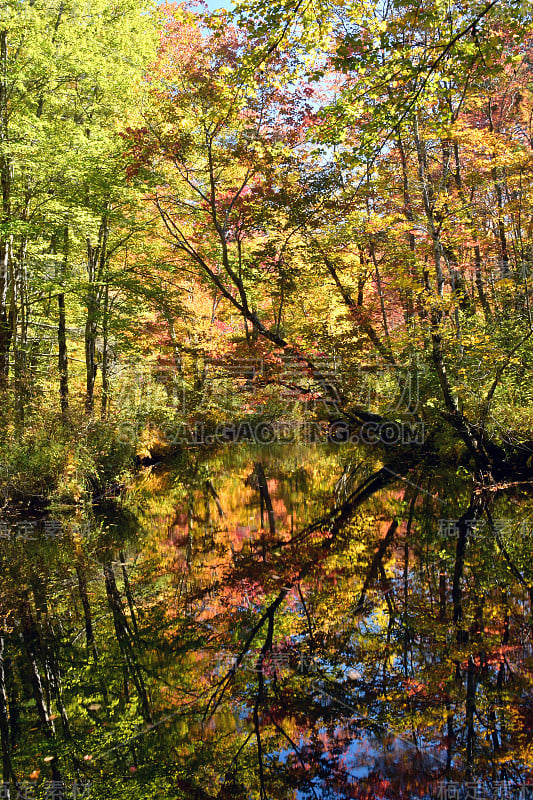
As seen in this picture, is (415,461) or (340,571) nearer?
(340,571)

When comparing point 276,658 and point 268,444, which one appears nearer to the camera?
point 276,658

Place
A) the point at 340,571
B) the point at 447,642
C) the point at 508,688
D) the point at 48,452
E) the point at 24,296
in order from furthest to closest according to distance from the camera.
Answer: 1. the point at 24,296
2. the point at 48,452
3. the point at 340,571
4. the point at 447,642
5. the point at 508,688

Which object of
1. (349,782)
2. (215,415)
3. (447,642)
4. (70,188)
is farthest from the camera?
(215,415)

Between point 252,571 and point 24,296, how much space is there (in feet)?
32.7

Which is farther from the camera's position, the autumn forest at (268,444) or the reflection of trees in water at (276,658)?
the autumn forest at (268,444)

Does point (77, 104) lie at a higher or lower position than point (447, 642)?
higher

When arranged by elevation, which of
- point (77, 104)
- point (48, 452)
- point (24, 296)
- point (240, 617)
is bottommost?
point (240, 617)

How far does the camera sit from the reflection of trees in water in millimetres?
2961

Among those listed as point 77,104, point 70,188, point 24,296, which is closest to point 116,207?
point 70,188

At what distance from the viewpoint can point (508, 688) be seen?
339cm

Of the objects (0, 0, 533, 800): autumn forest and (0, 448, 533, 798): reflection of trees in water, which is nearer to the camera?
(0, 448, 533, 798): reflection of trees in water

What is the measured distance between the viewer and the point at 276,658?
401 centimetres

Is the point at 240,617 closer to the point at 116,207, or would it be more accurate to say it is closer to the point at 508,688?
the point at 508,688

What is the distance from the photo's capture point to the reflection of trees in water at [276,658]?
2961mm
